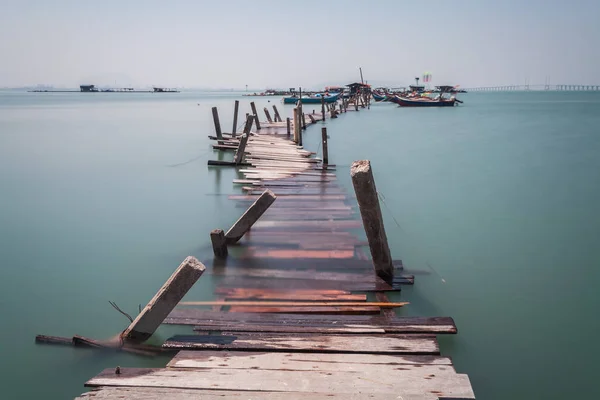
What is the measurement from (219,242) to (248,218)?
26.0 inches

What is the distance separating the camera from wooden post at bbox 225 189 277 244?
758cm

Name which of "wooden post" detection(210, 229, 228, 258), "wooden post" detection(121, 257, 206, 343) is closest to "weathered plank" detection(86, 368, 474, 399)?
"wooden post" detection(121, 257, 206, 343)

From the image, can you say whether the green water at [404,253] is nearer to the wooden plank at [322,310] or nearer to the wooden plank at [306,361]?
the wooden plank at [322,310]

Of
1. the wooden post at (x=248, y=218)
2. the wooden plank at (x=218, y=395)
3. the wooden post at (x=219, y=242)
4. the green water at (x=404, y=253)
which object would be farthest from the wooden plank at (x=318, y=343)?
the wooden post at (x=248, y=218)

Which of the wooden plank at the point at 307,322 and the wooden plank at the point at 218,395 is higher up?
the wooden plank at the point at 218,395

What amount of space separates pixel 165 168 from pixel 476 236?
562 inches

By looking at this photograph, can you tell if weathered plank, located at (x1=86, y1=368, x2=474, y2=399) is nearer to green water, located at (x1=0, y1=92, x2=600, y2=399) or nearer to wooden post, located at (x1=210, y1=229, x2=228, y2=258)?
green water, located at (x1=0, y1=92, x2=600, y2=399)

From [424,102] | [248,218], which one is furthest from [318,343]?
[424,102]

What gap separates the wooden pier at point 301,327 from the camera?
3.48m

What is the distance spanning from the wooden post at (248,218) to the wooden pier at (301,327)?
20mm

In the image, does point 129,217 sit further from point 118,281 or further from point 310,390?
point 310,390

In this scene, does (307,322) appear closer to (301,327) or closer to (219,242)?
(301,327)

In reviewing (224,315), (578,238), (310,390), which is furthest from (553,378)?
(578,238)

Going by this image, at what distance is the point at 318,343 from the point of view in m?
4.26
